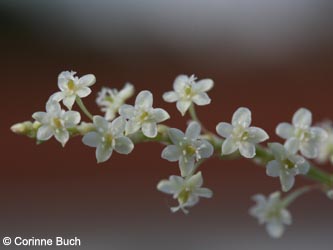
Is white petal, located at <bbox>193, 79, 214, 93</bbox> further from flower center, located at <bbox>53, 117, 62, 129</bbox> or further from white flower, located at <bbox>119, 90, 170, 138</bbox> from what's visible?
flower center, located at <bbox>53, 117, 62, 129</bbox>

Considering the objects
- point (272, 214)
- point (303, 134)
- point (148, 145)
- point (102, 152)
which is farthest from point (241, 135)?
point (148, 145)

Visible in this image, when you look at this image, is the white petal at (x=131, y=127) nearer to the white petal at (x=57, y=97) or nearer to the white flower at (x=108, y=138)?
the white flower at (x=108, y=138)

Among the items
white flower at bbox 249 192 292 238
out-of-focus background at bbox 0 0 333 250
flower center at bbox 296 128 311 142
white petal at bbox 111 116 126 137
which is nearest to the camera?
white petal at bbox 111 116 126 137

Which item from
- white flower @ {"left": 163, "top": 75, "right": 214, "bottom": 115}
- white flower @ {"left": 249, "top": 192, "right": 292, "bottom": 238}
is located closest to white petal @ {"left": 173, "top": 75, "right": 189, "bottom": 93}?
white flower @ {"left": 163, "top": 75, "right": 214, "bottom": 115}

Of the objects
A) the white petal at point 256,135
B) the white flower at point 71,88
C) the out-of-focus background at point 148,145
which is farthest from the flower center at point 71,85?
the out-of-focus background at point 148,145

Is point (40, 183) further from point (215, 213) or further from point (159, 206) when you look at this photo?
point (215, 213)

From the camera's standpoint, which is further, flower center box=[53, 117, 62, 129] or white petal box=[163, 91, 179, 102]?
white petal box=[163, 91, 179, 102]

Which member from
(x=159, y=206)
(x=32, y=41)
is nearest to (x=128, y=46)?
(x=32, y=41)

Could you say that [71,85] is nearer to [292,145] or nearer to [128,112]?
[128,112]
